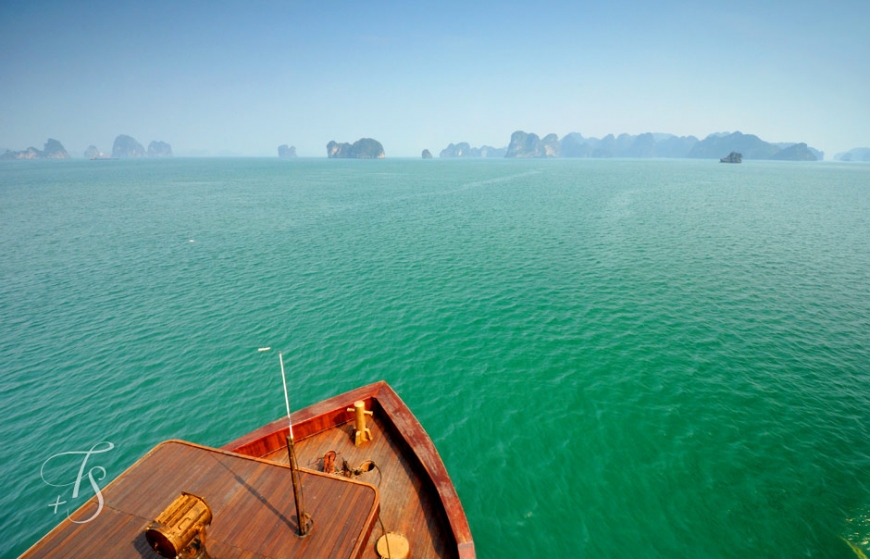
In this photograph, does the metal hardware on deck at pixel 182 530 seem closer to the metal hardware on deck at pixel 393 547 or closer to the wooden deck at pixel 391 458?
the wooden deck at pixel 391 458

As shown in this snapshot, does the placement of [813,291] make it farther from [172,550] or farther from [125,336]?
[125,336]

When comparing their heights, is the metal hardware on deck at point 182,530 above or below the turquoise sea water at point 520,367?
above


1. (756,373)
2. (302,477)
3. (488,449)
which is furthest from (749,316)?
(302,477)

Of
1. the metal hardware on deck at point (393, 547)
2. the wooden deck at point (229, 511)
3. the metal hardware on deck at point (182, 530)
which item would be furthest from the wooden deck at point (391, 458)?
the metal hardware on deck at point (182, 530)

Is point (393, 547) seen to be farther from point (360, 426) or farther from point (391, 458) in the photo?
point (360, 426)

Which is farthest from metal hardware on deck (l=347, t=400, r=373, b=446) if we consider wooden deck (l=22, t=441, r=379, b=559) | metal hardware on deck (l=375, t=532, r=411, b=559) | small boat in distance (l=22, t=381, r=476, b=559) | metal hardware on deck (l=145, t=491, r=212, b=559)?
metal hardware on deck (l=145, t=491, r=212, b=559)

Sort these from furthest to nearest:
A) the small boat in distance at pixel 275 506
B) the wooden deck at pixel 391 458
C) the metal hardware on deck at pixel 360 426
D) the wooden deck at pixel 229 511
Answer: the metal hardware on deck at pixel 360 426 → the wooden deck at pixel 391 458 → the wooden deck at pixel 229 511 → the small boat in distance at pixel 275 506
